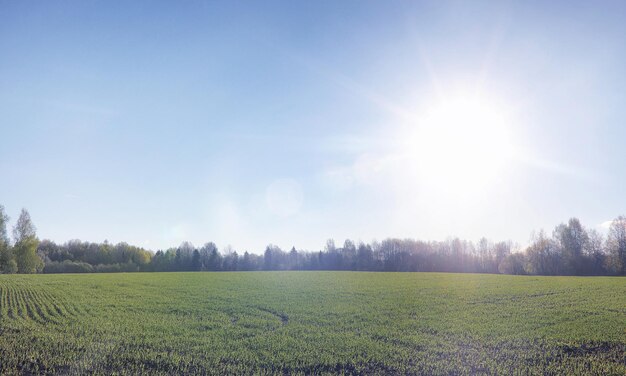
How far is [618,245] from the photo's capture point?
10700 cm

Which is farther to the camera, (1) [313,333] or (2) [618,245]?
(2) [618,245]

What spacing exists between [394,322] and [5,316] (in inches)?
1230

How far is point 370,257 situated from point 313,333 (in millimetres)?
135722

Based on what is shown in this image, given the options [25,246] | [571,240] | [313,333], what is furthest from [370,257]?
[313,333]

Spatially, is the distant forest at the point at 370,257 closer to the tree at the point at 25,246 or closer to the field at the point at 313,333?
the tree at the point at 25,246

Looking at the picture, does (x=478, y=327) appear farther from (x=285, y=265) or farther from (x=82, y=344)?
(x=285, y=265)

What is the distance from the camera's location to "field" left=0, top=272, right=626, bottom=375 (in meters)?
18.8

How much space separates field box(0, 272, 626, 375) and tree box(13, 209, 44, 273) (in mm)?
61136

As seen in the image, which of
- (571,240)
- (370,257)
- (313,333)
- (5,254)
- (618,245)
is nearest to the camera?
(313,333)

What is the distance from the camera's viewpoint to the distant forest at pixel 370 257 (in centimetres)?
9688

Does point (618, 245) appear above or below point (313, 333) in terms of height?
above

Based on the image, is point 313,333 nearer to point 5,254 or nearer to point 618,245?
point 5,254

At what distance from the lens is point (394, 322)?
29.2 m

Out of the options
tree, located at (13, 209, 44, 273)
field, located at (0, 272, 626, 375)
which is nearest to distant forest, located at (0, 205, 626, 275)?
tree, located at (13, 209, 44, 273)
